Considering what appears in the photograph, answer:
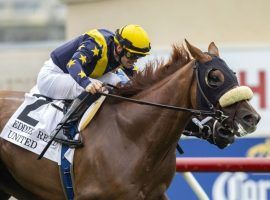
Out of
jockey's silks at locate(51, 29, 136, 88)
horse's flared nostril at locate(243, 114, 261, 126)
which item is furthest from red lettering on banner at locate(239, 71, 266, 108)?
horse's flared nostril at locate(243, 114, 261, 126)

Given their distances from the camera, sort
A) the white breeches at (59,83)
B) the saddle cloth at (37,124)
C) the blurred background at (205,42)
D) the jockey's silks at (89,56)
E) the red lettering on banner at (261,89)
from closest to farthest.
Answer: the jockey's silks at (89,56) → the saddle cloth at (37,124) → the white breeches at (59,83) → the blurred background at (205,42) → the red lettering on banner at (261,89)

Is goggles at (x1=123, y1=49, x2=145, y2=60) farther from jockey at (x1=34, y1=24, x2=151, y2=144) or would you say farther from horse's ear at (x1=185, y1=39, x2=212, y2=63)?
horse's ear at (x1=185, y1=39, x2=212, y2=63)

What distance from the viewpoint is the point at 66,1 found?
11.8m

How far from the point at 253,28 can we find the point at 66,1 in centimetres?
272

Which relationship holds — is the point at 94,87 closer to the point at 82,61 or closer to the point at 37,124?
the point at 82,61

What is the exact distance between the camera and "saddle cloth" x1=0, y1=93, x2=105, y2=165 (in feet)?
18.6

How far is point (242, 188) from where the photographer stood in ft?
28.2

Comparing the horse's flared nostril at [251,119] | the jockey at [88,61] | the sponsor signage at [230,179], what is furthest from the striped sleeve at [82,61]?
the sponsor signage at [230,179]

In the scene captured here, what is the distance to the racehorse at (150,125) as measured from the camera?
528 centimetres

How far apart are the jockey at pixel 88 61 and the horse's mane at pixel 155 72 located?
11cm

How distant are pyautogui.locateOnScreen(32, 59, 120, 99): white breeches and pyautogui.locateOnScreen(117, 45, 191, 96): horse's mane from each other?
313 millimetres

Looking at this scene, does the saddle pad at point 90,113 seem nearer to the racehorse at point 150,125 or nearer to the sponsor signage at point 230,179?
the racehorse at point 150,125

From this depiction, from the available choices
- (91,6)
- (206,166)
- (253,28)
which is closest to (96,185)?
(206,166)

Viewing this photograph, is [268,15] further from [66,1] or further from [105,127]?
[105,127]
